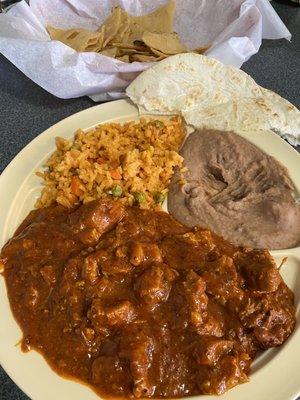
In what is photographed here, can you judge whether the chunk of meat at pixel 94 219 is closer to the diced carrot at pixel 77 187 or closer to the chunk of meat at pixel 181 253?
the diced carrot at pixel 77 187

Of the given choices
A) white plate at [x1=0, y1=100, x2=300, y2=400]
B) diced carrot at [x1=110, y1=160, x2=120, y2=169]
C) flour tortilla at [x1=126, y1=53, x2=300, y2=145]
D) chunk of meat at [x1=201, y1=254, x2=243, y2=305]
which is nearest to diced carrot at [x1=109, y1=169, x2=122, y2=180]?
diced carrot at [x1=110, y1=160, x2=120, y2=169]

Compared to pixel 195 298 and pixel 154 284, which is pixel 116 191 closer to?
pixel 154 284

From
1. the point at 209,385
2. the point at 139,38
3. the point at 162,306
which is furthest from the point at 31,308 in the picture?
the point at 139,38

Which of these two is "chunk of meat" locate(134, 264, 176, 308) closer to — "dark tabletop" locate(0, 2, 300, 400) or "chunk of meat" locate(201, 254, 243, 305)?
"chunk of meat" locate(201, 254, 243, 305)

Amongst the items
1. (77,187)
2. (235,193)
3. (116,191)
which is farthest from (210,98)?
(77,187)

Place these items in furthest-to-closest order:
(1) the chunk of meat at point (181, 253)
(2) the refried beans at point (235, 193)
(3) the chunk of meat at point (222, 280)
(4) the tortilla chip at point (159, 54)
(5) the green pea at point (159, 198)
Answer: (4) the tortilla chip at point (159, 54), (5) the green pea at point (159, 198), (2) the refried beans at point (235, 193), (1) the chunk of meat at point (181, 253), (3) the chunk of meat at point (222, 280)

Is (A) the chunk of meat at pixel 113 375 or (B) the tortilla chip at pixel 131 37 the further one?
(B) the tortilla chip at pixel 131 37

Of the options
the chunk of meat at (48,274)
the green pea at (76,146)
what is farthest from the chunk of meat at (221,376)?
the green pea at (76,146)

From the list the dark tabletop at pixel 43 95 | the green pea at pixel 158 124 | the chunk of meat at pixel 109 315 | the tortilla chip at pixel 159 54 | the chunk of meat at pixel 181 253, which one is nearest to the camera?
the chunk of meat at pixel 109 315
